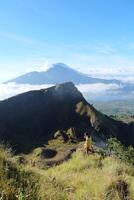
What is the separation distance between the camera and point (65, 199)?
10969 mm

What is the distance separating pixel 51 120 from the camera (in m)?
146

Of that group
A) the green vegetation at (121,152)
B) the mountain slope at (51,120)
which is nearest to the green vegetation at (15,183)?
the green vegetation at (121,152)

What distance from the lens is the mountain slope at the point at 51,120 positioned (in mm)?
129500

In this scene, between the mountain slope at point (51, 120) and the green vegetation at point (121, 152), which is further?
the mountain slope at point (51, 120)

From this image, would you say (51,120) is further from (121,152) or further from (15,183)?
(15,183)

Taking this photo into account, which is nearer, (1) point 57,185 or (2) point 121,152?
(1) point 57,185

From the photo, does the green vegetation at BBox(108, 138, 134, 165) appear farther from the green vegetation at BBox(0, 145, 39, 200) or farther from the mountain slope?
the mountain slope

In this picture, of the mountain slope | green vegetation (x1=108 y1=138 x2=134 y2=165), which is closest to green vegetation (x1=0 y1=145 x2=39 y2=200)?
green vegetation (x1=108 y1=138 x2=134 y2=165)

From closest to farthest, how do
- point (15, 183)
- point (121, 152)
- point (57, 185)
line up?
point (15, 183), point (57, 185), point (121, 152)

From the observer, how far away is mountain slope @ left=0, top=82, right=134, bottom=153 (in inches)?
5098

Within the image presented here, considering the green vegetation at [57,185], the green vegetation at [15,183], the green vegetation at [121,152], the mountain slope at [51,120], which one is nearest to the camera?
the green vegetation at [15,183]

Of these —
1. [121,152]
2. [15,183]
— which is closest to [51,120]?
[121,152]

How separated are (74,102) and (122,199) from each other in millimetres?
143990

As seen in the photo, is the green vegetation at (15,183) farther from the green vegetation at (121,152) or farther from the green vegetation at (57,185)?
the green vegetation at (121,152)
